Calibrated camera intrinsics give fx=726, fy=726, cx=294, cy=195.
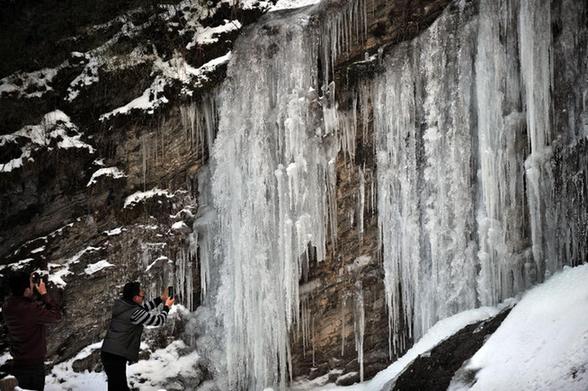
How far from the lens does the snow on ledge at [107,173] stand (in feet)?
33.4

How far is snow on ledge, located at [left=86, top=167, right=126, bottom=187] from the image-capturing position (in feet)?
33.4

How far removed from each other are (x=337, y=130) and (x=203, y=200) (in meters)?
2.16

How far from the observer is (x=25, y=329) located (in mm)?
7160

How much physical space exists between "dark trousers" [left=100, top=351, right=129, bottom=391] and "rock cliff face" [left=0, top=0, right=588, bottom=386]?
2.51 m

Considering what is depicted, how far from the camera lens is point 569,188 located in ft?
30.2

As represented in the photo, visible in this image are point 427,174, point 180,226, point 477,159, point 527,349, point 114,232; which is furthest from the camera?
point 180,226

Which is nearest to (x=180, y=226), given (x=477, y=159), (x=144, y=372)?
(x=144, y=372)

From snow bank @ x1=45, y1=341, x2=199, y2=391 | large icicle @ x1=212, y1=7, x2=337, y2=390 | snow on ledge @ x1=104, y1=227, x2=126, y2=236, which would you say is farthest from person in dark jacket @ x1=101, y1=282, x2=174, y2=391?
snow on ledge @ x1=104, y1=227, x2=126, y2=236

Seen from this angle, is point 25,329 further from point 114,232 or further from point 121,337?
point 114,232

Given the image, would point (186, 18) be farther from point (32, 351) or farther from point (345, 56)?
point (32, 351)

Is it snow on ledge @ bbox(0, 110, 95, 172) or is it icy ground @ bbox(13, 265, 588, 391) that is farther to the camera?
snow on ledge @ bbox(0, 110, 95, 172)

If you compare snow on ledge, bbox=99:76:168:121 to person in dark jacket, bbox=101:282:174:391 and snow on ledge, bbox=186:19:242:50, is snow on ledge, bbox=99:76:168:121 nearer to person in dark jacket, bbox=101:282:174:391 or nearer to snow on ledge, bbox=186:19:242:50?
snow on ledge, bbox=186:19:242:50

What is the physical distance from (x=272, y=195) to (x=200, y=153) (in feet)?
4.07

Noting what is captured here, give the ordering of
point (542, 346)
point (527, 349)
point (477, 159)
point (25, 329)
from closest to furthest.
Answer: point (542, 346), point (527, 349), point (25, 329), point (477, 159)
